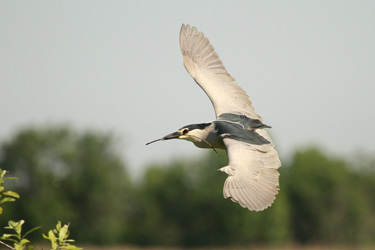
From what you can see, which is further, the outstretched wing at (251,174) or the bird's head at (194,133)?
the bird's head at (194,133)

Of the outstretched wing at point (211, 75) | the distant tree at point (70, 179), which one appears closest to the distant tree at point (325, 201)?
the distant tree at point (70, 179)

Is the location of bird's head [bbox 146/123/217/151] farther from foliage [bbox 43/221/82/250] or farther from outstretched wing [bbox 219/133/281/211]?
foliage [bbox 43/221/82/250]

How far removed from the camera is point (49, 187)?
71375mm

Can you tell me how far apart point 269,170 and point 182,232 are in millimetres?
67660

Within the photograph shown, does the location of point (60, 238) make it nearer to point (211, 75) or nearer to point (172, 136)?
point (172, 136)

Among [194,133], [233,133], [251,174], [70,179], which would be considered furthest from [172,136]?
[70,179]

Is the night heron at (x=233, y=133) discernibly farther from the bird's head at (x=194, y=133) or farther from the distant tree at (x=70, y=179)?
the distant tree at (x=70, y=179)

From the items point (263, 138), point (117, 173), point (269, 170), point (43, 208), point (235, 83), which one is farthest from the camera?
point (117, 173)

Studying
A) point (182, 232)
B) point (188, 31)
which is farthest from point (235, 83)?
point (182, 232)

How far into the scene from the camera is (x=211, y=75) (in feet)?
36.7

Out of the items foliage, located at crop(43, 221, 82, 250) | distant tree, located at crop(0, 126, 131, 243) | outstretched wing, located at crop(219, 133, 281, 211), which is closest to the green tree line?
distant tree, located at crop(0, 126, 131, 243)

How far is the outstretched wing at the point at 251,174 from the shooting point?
25.1ft

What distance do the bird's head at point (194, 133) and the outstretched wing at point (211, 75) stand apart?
99cm

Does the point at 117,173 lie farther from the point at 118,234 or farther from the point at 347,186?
the point at 347,186
